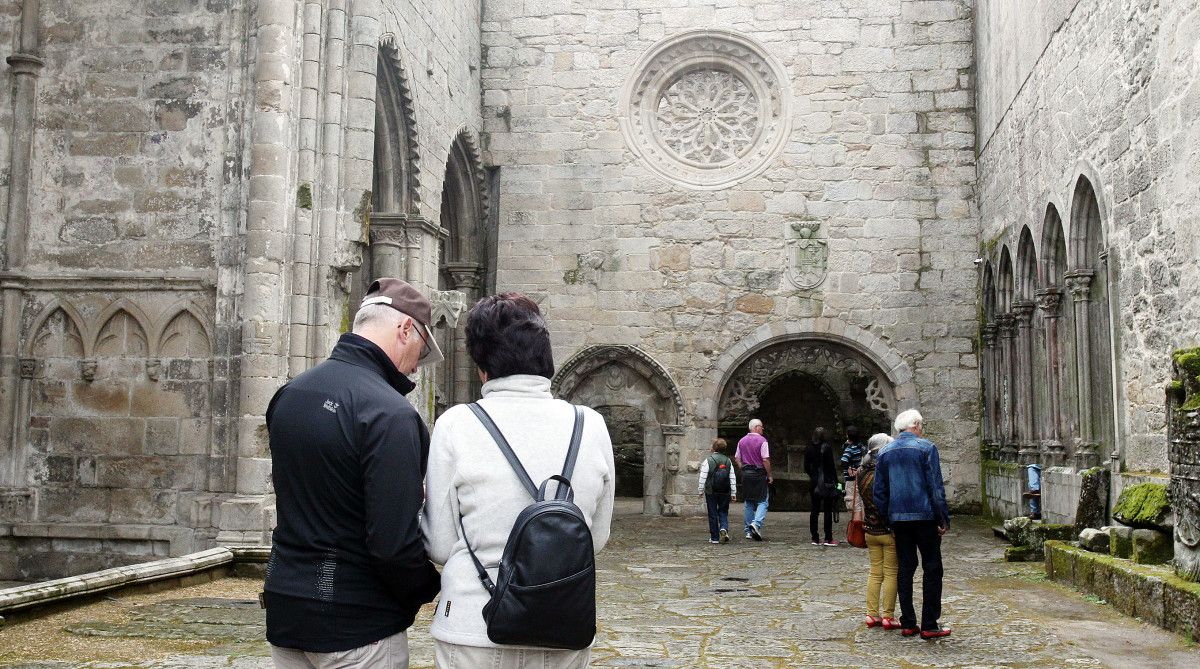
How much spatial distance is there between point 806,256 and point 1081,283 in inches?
209

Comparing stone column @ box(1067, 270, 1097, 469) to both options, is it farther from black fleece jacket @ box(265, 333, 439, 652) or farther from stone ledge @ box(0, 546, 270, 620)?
black fleece jacket @ box(265, 333, 439, 652)

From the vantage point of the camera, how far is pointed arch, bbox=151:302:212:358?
9391mm

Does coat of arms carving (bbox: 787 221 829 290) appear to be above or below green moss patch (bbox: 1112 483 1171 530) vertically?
above

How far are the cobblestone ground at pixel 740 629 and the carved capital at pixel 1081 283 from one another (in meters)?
2.84

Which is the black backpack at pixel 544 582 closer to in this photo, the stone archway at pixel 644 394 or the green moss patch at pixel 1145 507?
the green moss patch at pixel 1145 507

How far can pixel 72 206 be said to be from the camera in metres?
9.57

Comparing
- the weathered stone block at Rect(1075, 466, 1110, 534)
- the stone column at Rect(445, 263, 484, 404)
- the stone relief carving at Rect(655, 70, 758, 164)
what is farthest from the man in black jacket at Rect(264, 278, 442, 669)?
the stone relief carving at Rect(655, 70, 758, 164)

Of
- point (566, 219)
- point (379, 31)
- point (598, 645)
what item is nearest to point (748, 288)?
point (566, 219)

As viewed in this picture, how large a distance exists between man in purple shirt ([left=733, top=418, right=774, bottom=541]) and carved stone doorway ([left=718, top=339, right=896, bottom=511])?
4452mm

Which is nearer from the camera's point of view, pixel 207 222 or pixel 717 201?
pixel 207 222

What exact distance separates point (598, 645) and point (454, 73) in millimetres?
10127

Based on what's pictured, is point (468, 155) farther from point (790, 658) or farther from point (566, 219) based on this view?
point (790, 658)

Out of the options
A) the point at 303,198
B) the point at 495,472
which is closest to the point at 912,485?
the point at 495,472

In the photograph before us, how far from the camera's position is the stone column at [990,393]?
589 inches
